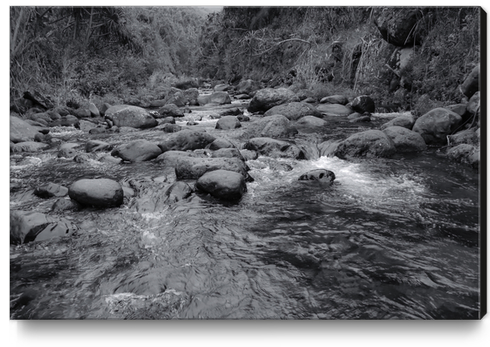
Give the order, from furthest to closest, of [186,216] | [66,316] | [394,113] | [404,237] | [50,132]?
[394,113] → [50,132] → [186,216] → [404,237] → [66,316]

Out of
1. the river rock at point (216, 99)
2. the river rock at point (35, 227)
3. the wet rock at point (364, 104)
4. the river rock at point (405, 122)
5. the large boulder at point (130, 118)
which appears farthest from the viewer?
the river rock at point (216, 99)

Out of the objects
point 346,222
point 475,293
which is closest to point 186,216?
point 346,222

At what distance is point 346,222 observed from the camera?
138 inches

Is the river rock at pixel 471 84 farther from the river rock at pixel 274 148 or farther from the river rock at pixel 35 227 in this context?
the river rock at pixel 35 227

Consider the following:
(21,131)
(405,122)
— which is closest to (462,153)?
(405,122)

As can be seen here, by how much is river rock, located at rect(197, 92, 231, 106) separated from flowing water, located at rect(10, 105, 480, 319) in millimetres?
8713

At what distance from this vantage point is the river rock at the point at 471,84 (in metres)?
3.87

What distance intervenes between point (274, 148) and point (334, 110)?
357 centimetres

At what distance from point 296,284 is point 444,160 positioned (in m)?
3.34

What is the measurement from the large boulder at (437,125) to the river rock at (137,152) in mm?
3998

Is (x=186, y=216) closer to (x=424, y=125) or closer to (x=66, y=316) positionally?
(x=66, y=316)

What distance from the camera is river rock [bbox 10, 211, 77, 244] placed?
10.3 ft

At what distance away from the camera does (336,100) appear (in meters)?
9.47

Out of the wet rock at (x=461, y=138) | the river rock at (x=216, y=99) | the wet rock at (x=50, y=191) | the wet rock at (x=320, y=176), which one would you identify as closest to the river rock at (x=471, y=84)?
the wet rock at (x=461, y=138)
